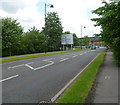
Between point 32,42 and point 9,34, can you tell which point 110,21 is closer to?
point 9,34

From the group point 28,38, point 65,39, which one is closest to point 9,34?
point 28,38

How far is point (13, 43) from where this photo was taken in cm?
3453

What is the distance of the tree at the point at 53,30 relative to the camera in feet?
216

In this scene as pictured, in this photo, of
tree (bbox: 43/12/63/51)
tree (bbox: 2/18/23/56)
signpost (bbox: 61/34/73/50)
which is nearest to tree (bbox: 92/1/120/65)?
tree (bbox: 2/18/23/56)

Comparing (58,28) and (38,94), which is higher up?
(58,28)

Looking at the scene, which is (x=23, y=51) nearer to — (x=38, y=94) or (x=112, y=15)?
(x=112, y=15)

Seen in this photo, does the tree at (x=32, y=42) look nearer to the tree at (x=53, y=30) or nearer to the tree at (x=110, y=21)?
the tree at (x=53, y=30)

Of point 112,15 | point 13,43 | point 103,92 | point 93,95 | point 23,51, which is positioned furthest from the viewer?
point 23,51

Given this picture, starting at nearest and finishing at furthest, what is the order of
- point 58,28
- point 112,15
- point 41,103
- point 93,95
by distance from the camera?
point 41,103 < point 93,95 < point 112,15 < point 58,28

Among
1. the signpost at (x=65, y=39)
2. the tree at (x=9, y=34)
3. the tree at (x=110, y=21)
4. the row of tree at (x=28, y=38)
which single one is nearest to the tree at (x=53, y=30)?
the row of tree at (x=28, y=38)

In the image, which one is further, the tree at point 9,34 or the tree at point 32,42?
the tree at point 32,42

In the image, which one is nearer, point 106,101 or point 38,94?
point 106,101

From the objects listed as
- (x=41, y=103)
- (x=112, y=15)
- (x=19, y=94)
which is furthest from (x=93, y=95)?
(x=112, y=15)

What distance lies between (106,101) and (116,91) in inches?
56.6
